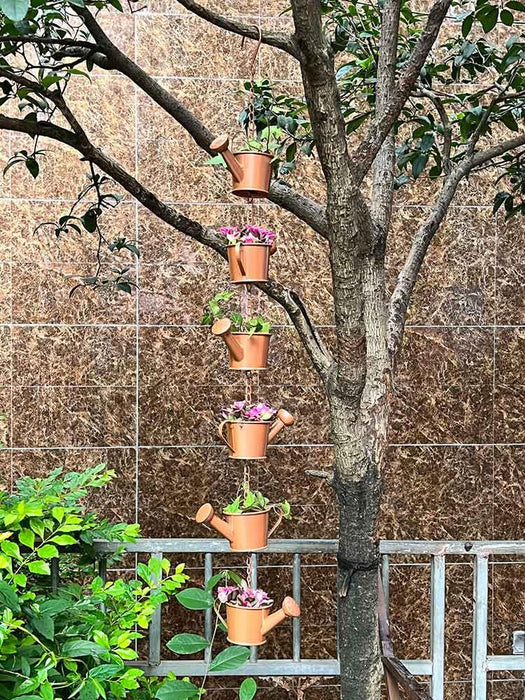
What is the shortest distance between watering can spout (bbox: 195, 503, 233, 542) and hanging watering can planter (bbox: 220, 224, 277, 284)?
459mm

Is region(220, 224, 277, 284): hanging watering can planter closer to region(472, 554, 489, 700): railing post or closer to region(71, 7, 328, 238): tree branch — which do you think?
region(71, 7, 328, 238): tree branch

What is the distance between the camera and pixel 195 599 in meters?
1.63

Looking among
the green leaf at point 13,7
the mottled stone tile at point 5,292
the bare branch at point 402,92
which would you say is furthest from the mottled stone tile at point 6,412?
the green leaf at point 13,7

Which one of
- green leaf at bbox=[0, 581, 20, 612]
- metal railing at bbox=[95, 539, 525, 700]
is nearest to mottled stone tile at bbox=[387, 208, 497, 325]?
metal railing at bbox=[95, 539, 525, 700]

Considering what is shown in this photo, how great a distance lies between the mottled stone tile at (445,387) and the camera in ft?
10.7

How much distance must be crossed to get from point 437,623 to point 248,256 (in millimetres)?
1023

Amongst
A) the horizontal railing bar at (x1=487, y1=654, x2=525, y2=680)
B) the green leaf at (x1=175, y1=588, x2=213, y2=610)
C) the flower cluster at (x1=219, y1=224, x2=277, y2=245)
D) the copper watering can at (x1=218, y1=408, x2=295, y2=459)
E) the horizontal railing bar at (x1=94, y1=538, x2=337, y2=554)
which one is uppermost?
the flower cluster at (x1=219, y1=224, x2=277, y2=245)

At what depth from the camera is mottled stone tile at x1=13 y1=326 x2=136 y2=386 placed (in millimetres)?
3162

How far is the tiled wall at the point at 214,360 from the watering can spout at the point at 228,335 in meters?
1.62

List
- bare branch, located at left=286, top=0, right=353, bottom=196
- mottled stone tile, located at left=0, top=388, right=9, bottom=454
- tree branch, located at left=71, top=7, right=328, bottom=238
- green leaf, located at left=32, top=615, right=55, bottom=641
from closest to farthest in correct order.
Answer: bare branch, located at left=286, top=0, right=353, bottom=196 → green leaf, located at left=32, top=615, right=55, bottom=641 → tree branch, located at left=71, top=7, right=328, bottom=238 → mottled stone tile, located at left=0, top=388, right=9, bottom=454

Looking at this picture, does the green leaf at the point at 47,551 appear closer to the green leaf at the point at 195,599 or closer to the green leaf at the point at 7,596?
the green leaf at the point at 7,596

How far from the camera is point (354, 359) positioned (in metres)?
1.50

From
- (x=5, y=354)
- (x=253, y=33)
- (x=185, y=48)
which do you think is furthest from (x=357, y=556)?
(x=185, y=48)

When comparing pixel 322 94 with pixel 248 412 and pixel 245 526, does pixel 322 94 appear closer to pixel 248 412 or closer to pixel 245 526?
pixel 248 412
